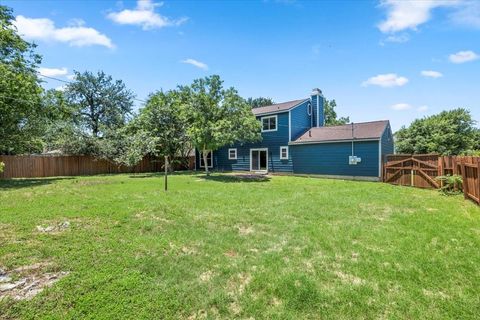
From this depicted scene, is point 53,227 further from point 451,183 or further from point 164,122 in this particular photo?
point 164,122

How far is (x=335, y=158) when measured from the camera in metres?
17.1

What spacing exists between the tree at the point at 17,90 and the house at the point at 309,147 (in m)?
13.0

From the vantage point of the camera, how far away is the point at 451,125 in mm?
25250

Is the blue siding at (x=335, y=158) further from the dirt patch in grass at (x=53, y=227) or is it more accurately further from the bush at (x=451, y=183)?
the dirt patch in grass at (x=53, y=227)

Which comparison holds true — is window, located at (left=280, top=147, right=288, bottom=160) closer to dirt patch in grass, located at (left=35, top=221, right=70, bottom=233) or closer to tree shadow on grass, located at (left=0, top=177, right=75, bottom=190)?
tree shadow on grass, located at (left=0, top=177, right=75, bottom=190)

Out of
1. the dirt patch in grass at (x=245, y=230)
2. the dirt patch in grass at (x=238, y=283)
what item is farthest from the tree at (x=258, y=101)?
the dirt patch in grass at (x=238, y=283)

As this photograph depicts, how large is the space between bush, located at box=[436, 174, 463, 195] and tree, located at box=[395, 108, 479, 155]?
16875 mm

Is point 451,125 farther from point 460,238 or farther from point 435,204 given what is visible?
point 460,238

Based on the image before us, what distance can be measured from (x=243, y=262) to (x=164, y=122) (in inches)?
720

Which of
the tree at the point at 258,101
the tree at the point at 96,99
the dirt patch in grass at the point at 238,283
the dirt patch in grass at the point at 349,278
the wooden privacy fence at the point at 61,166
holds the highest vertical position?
the tree at the point at 258,101

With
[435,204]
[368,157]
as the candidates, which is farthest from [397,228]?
Answer: [368,157]

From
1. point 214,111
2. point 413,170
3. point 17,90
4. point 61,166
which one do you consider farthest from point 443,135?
point 61,166

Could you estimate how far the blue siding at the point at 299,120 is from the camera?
63.8ft

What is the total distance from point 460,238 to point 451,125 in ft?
85.1
